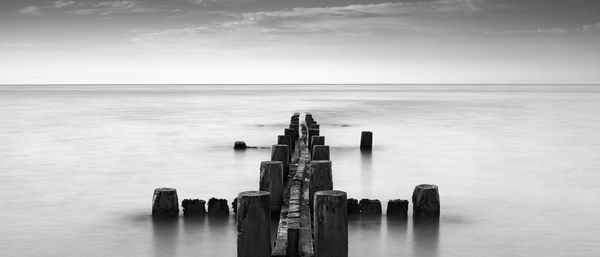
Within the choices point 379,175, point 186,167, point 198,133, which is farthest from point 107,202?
point 198,133

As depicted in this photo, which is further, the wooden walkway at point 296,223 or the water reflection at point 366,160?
the water reflection at point 366,160

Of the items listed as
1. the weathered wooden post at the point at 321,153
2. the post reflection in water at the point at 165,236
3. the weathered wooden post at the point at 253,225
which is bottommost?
the post reflection in water at the point at 165,236

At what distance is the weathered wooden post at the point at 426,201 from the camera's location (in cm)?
705

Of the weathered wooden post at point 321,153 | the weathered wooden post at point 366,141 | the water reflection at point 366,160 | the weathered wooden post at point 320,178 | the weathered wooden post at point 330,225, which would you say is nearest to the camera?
the weathered wooden post at point 330,225

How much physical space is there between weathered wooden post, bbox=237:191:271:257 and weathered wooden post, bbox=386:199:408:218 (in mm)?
2942

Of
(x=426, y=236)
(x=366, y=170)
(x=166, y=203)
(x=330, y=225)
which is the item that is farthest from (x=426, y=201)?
(x=366, y=170)

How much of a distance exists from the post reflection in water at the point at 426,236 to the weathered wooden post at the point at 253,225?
269 cm

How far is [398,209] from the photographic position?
743 cm

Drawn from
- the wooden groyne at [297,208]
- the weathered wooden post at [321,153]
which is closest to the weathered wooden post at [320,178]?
the wooden groyne at [297,208]

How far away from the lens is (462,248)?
23.5ft

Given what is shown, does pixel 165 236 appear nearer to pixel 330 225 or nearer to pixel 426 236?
pixel 426 236

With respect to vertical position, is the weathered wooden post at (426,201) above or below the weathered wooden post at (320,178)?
below

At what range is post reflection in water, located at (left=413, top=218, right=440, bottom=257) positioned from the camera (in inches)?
277

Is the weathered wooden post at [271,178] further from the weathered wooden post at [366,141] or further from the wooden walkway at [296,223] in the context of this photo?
the weathered wooden post at [366,141]
